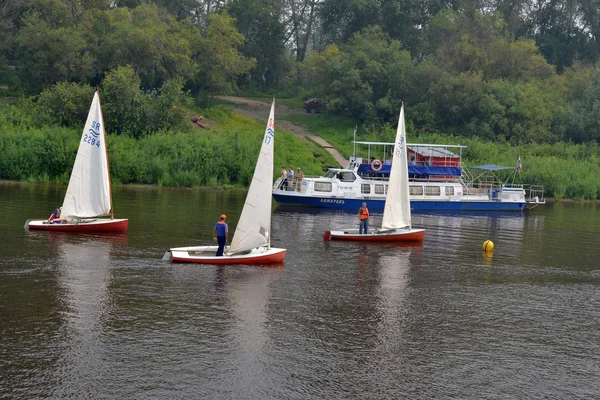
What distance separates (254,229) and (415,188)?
113ft

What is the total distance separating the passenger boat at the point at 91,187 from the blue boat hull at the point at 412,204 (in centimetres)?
2237

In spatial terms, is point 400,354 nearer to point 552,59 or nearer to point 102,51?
point 102,51

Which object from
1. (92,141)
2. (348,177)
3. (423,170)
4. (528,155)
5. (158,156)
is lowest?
(348,177)

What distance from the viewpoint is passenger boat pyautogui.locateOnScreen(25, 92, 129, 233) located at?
42.7 m

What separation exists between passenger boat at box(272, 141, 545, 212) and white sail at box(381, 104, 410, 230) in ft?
64.5

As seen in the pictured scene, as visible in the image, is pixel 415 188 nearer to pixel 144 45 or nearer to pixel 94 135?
pixel 94 135

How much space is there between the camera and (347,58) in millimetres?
100688

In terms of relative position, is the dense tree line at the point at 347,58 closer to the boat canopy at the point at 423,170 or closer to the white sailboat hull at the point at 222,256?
the boat canopy at the point at 423,170

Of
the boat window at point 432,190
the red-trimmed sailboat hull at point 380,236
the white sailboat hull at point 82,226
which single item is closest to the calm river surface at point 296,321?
the red-trimmed sailboat hull at point 380,236

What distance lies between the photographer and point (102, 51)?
285 feet

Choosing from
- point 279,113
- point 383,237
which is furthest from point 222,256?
point 279,113

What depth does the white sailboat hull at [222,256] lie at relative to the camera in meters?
35.0

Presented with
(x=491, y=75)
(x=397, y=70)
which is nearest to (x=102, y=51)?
(x=397, y=70)

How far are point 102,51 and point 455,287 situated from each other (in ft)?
208
